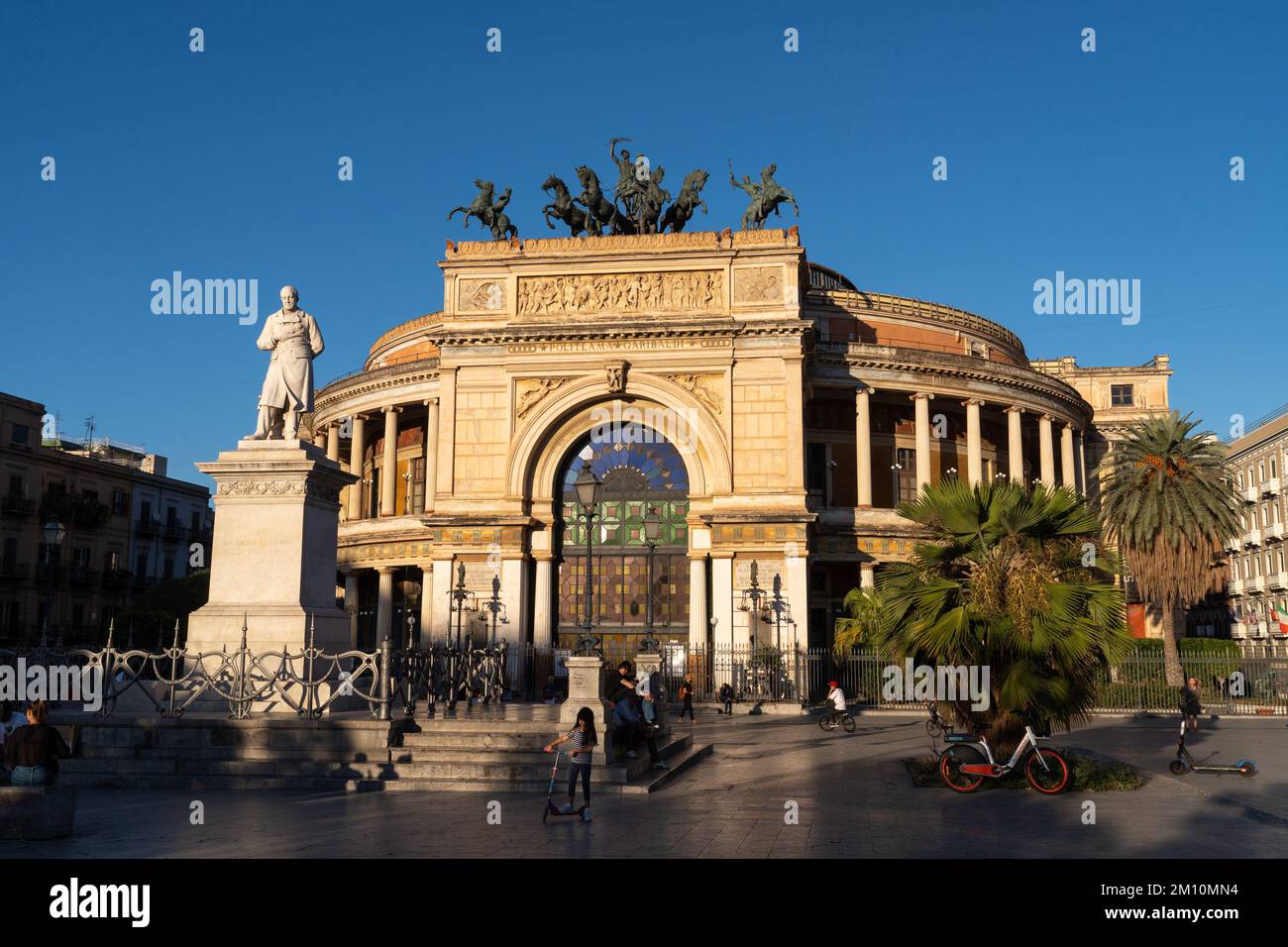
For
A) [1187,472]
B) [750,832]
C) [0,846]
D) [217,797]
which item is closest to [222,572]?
[217,797]

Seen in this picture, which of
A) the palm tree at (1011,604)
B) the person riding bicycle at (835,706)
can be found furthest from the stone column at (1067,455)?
the palm tree at (1011,604)

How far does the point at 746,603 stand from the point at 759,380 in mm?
8459

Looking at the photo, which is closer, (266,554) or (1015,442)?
(266,554)

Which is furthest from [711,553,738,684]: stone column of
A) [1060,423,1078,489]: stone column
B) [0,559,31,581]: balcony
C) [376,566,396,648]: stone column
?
[0,559,31,581]: balcony

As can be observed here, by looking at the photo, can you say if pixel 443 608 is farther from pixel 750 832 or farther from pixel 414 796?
pixel 750 832

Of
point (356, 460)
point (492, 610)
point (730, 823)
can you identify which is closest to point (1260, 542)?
point (492, 610)

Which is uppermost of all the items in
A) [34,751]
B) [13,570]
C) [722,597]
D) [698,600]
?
[13,570]

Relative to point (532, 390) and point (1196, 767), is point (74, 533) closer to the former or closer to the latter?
point (532, 390)

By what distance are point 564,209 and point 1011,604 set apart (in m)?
32.3

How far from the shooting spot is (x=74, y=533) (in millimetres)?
58938

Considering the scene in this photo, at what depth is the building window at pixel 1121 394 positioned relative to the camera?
215 ft

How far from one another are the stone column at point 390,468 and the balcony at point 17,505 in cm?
1796

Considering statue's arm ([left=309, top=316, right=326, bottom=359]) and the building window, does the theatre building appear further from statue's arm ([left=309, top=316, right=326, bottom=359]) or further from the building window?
statue's arm ([left=309, top=316, right=326, bottom=359])

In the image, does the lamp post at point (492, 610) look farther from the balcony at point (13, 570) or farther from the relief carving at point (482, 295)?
the balcony at point (13, 570)
